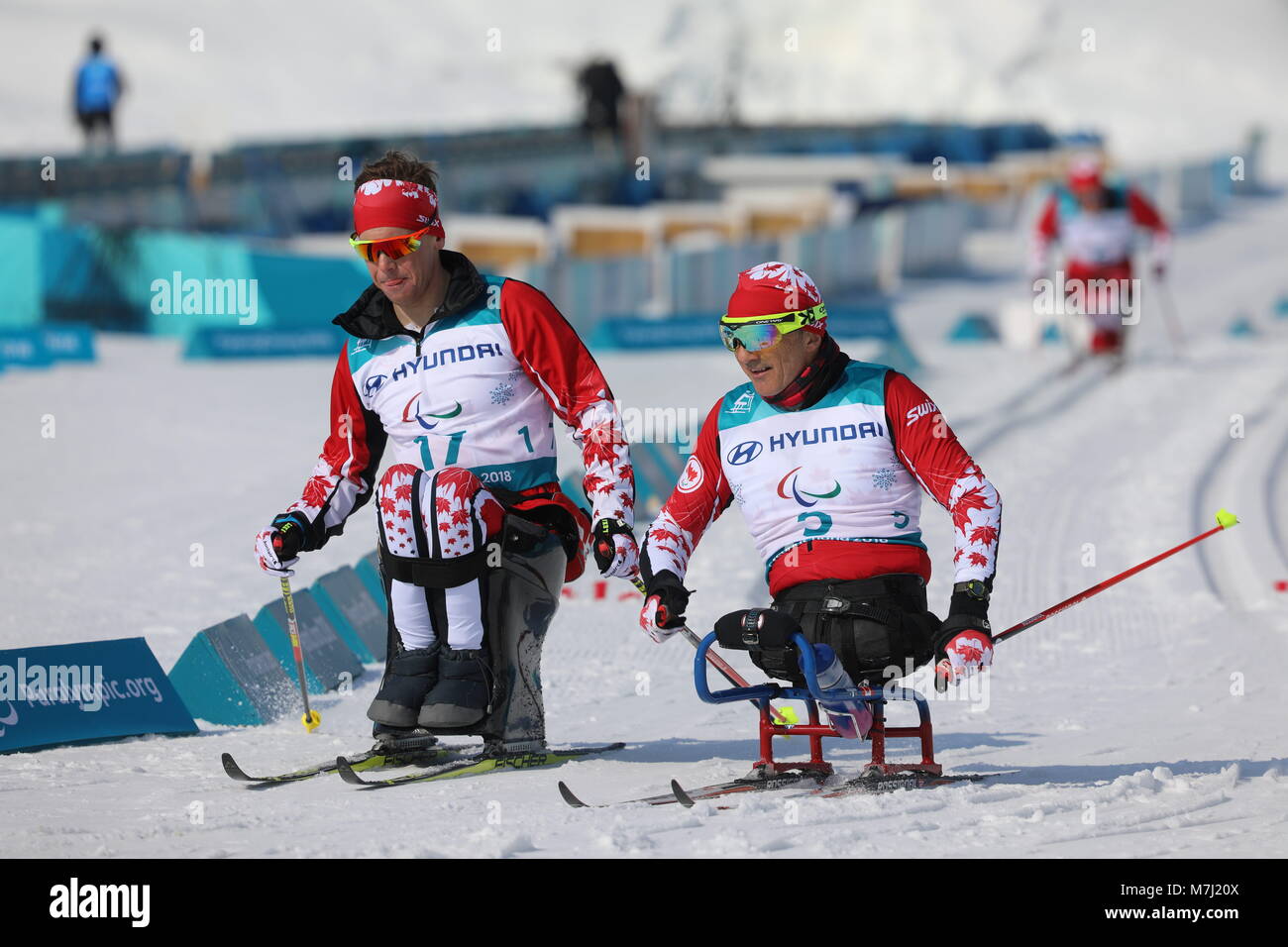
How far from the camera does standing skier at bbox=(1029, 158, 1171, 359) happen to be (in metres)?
17.0

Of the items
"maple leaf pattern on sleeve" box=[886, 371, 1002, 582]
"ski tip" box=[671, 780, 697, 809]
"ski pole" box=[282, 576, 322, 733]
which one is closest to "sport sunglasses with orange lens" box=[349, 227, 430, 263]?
"ski pole" box=[282, 576, 322, 733]

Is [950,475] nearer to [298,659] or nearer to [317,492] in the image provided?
[317,492]

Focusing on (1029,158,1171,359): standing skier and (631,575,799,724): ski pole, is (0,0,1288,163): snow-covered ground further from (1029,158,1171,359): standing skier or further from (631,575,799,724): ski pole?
(631,575,799,724): ski pole

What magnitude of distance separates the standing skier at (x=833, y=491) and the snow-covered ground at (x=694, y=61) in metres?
41.1

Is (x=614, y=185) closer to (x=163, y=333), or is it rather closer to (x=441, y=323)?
(x=163, y=333)

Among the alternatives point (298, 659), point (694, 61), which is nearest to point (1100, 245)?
point (298, 659)

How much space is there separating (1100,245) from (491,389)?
39.0ft

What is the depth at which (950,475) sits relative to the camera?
5.67 meters

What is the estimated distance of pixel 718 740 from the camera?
6777mm

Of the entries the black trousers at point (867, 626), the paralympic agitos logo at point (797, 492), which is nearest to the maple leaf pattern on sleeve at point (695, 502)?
the paralympic agitos logo at point (797, 492)

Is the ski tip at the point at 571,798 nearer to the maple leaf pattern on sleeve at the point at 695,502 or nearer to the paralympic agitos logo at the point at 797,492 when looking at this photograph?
the maple leaf pattern on sleeve at the point at 695,502

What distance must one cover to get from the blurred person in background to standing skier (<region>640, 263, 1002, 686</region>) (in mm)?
20692
